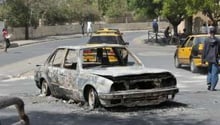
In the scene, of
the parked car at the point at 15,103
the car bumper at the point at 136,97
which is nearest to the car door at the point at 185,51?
the car bumper at the point at 136,97

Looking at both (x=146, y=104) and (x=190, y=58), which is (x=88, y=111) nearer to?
(x=146, y=104)

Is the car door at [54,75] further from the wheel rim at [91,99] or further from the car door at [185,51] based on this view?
the car door at [185,51]

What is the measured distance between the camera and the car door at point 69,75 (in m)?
12.3

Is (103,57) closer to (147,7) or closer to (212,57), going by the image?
(212,57)

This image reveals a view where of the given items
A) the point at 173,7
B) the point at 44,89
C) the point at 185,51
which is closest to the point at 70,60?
the point at 44,89

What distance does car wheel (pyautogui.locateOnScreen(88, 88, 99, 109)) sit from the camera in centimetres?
1148

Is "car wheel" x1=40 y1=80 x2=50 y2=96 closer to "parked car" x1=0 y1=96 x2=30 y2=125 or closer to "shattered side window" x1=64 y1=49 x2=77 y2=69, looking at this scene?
"shattered side window" x1=64 y1=49 x2=77 y2=69

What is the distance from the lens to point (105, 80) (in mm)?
11180

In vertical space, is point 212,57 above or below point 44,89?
above

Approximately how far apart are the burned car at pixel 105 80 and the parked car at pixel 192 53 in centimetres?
791

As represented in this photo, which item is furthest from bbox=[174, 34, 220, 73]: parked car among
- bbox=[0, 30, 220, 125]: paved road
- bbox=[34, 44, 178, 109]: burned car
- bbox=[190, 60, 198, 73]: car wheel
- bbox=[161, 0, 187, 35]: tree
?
bbox=[161, 0, 187, 35]: tree

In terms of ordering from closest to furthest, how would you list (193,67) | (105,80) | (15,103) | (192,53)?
(15,103) < (105,80) < (193,67) < (192,53)

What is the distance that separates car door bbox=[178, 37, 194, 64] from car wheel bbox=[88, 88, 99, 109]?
11133 millimetres

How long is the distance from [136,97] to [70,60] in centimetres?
263
